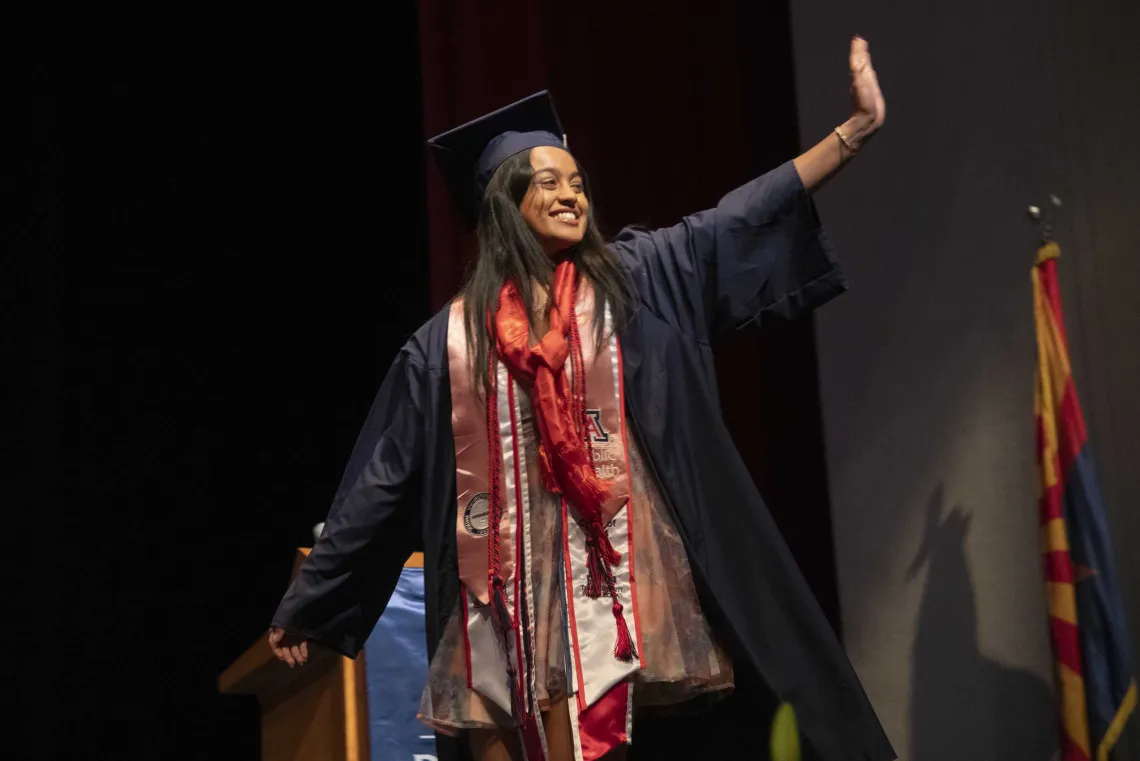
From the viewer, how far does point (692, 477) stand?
6.86ft

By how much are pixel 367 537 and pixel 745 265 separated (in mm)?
Answer: 752

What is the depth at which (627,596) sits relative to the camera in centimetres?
198

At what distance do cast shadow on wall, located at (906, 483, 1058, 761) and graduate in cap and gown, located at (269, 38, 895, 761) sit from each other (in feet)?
2.22

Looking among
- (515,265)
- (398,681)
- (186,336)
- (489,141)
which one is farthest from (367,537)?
(186,336)

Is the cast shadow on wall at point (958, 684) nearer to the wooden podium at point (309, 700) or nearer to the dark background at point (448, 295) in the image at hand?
the dark background at point (448, 295)

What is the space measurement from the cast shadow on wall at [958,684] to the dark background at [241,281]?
1.24ft

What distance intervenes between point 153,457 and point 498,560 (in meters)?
1.84

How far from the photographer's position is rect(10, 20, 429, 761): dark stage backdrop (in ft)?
11.3

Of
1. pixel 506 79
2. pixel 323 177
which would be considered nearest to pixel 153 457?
pixel 323 177

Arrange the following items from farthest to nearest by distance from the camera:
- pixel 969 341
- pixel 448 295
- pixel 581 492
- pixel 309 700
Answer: pixel 448 295
pixel 969 341
pixel 309 700
pixel 581 492

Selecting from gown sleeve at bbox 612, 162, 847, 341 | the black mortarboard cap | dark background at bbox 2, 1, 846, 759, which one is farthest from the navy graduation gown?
Result: dark background at bbox 2, 1, 846, 759

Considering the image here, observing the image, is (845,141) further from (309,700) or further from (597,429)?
(309,700)

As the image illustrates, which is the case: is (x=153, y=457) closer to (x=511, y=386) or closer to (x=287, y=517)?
(x=287, y=517)

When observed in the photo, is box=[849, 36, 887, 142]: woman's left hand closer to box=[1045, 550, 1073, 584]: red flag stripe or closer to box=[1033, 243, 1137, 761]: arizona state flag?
box=[1033, 243, 1137, 761]: arizona state flag
